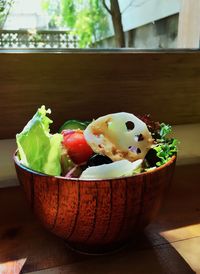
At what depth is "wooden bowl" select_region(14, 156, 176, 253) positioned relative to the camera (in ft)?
1.39

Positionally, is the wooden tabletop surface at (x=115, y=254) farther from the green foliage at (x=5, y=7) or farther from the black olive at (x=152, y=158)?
the green foliage at (x=5, y=7)

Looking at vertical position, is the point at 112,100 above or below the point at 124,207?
above

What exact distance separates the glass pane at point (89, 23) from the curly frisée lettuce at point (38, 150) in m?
0.41

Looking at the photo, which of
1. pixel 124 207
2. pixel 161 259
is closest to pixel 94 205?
pixel 124 207

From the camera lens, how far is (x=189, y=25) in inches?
37.2

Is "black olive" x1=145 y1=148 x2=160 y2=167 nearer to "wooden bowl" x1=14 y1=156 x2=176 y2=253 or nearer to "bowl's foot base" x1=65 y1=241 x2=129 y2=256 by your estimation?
"wooden bowl" x1=14 y1=156 x2=176 y2=253

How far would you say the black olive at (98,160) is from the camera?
471 mm

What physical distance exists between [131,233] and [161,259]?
0.23 feet

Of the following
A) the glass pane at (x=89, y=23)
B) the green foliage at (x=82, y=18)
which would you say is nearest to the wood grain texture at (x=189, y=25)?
the glass pane at (x=89, y=23)

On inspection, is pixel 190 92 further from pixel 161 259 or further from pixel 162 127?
pixel 161 259

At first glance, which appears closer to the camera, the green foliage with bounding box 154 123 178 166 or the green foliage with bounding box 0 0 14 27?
the green foliage with bounding box 154 123 178 166

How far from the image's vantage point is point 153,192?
0.45 meters

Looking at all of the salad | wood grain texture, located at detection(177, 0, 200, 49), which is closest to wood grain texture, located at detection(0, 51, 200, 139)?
wood grain texture, located at detection(177, 0, 200, 49)

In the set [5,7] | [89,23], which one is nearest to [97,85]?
[89,23]
